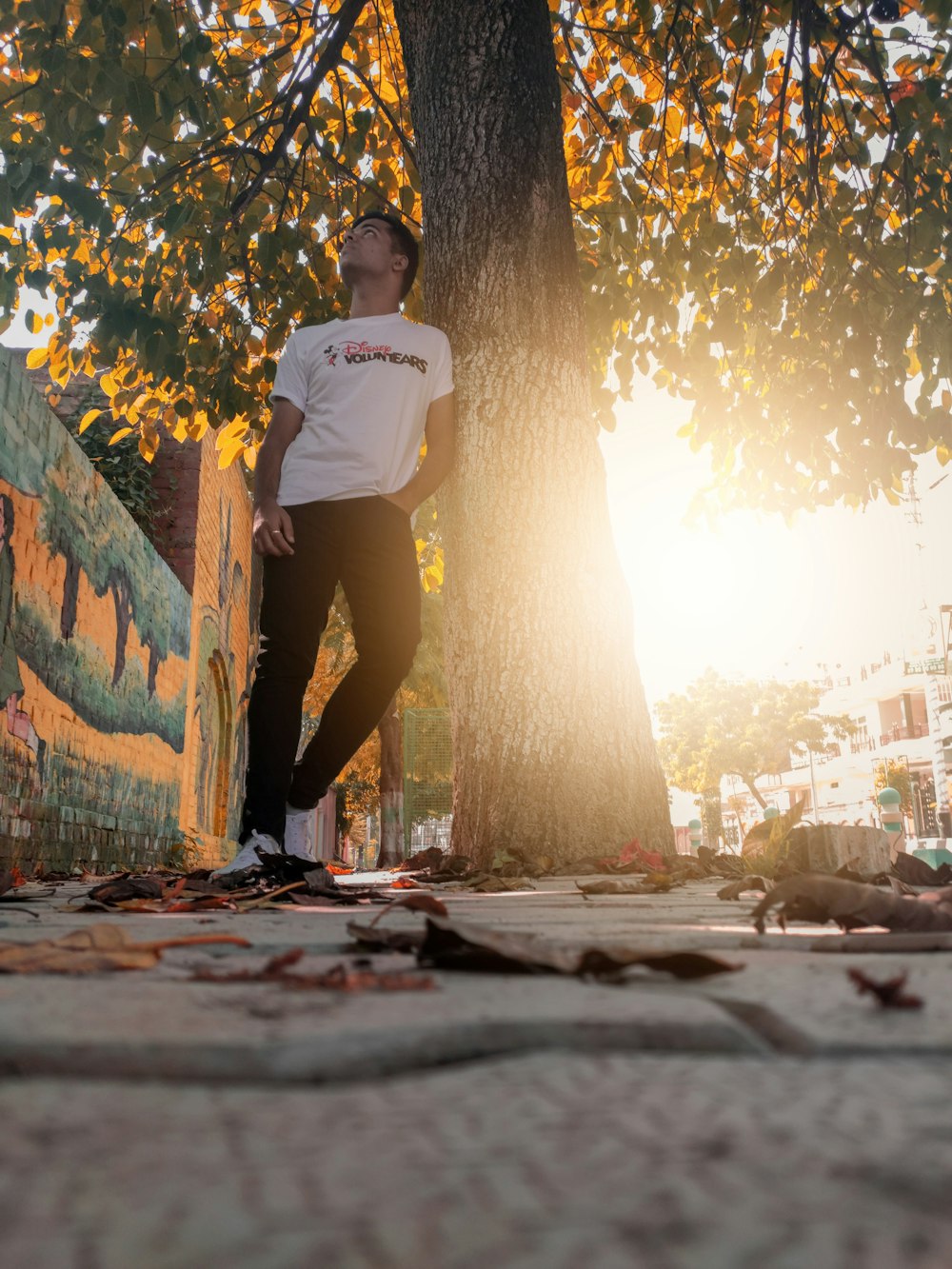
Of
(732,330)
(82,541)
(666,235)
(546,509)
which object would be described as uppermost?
(666,235)

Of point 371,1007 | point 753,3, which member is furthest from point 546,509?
point 753,3

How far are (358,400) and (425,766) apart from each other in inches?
415

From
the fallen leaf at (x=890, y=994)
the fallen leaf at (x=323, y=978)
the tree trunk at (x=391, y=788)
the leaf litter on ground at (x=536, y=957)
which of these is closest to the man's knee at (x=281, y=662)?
the leaf litter on ground at (x=536, y=957)

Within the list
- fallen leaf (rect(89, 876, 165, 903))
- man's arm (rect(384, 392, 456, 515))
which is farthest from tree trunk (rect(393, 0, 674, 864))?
fallen leaf (rect(89, 876, 165, 903))

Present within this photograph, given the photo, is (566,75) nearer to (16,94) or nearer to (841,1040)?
(16,94)

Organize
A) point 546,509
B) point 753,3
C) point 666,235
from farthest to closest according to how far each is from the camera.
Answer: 1. point 666,235
2. point 753,3
3. point 546,509

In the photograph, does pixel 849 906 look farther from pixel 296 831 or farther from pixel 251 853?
pixel 296 831

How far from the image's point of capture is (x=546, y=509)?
141 inches

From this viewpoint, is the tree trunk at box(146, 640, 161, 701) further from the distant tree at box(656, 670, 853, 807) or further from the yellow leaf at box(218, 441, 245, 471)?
the distant tree at box(656, 670, 853, 807)

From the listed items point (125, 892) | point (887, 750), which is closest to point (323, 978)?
point (125, 892)

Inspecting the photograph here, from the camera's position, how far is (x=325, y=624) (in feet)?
10.9

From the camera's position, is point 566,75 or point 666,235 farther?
point 666,235

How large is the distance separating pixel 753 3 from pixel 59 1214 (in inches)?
249

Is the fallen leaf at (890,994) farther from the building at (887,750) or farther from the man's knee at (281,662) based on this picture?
the building at (887,750)
